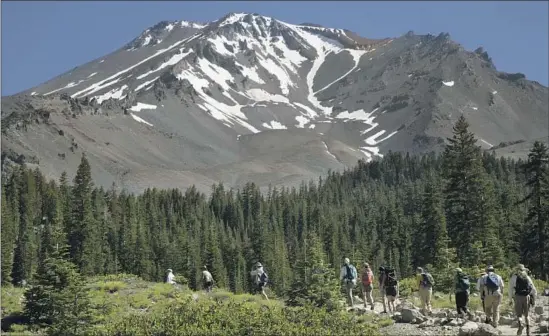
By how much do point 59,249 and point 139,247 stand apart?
265ft

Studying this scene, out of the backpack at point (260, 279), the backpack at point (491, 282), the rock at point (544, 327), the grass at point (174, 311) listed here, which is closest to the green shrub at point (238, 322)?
the grass at point (174, 311)

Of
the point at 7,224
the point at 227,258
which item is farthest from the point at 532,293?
the point at 7,224

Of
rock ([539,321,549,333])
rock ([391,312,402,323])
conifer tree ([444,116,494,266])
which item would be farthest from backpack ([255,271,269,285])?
conifer tree ([444,116,494,266])

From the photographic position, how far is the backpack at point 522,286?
20188mm

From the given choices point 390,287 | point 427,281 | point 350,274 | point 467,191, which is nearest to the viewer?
point 427,281

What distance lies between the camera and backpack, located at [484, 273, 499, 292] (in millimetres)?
21297

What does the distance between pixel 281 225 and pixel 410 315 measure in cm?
13148

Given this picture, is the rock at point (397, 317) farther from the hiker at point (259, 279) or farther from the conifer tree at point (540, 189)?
the conifer tree at point (540, 189)

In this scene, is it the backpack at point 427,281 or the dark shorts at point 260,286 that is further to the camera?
the dark shorts at point 260,286

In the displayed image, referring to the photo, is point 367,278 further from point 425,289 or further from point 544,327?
point 544,327

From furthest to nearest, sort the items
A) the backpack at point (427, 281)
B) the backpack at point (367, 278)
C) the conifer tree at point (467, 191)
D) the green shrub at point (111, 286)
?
the conifer tree at point (467, 191) < the green shrub at point (111, 286) < the backpack at point (367, 278) < the backpack at point (427, 281)

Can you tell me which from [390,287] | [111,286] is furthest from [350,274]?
[111,286]

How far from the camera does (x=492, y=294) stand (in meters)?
21.3

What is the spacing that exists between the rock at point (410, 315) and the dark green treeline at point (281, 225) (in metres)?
8.39
